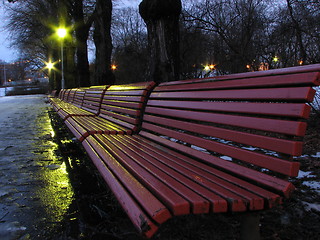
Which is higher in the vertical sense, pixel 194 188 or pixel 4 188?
pixel 194 188

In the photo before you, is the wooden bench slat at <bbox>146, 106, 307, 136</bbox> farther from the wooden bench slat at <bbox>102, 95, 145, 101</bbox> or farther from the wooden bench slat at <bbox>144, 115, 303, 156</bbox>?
the wooden bench slat at <bbox>102, 95, 145, 101</bbox>

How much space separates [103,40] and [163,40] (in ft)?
20.0

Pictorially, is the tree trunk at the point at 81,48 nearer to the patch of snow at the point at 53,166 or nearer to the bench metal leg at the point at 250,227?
the patch of snow at the point at 53,166

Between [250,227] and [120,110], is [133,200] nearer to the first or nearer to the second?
[250,227]

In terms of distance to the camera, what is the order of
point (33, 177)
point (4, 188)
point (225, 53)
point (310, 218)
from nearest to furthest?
point (310, 218), point (4, 188), point (33, 177), point (225, 53)

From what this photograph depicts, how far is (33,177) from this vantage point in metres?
3.02

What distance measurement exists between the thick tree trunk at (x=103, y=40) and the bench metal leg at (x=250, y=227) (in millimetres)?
8838

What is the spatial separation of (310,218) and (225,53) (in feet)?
24.6

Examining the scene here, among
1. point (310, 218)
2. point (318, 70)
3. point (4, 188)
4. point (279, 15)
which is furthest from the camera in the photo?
point (279, 15)

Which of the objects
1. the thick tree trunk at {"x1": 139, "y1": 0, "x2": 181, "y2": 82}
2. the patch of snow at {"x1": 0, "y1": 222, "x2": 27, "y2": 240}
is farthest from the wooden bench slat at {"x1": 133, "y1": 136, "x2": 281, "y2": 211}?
the thick tree trunk at {"x1": 139, "y1": 0, "x2": 181, "y2": 82}

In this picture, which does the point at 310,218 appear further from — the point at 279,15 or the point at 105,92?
the point at 279,15

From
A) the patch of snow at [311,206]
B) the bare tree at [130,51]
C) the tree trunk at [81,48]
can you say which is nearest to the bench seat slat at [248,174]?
the patch of snow at [311,206]

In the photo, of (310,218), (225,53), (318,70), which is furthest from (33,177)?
(225,53)

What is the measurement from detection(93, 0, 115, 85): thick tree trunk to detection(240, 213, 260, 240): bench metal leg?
8838 mm
